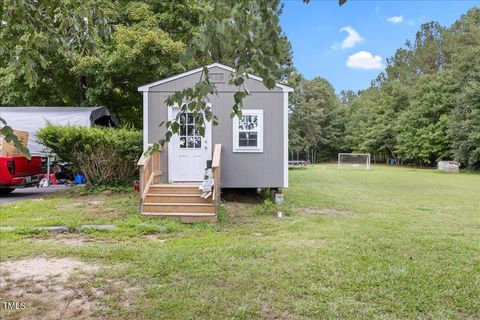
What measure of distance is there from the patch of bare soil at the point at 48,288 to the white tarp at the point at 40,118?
6.72 meters

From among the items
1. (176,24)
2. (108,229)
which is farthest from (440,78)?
(108,229)

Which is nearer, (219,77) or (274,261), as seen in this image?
(274,261)

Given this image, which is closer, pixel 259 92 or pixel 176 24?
pixel 259 92

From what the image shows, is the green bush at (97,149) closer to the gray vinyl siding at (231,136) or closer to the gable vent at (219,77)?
the gray vinyl siding at (231,136)

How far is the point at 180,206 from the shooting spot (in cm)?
624

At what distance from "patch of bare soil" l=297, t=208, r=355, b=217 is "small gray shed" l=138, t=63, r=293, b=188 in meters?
1.00

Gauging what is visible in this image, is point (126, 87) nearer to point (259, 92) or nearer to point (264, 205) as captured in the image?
point (259, 92)

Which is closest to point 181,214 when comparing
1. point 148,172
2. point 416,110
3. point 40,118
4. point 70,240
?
point 148,172

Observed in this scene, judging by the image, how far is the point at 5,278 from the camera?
332cm

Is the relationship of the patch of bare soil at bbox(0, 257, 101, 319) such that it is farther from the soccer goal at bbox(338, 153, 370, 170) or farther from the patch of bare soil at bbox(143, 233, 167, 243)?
the soccer goal at bbox(338, 153, 370, 170)

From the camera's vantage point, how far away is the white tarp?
9.73 metres

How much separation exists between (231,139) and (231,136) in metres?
0.07

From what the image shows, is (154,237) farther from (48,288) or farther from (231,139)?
(231,139)

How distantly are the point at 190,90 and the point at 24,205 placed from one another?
708 cm
